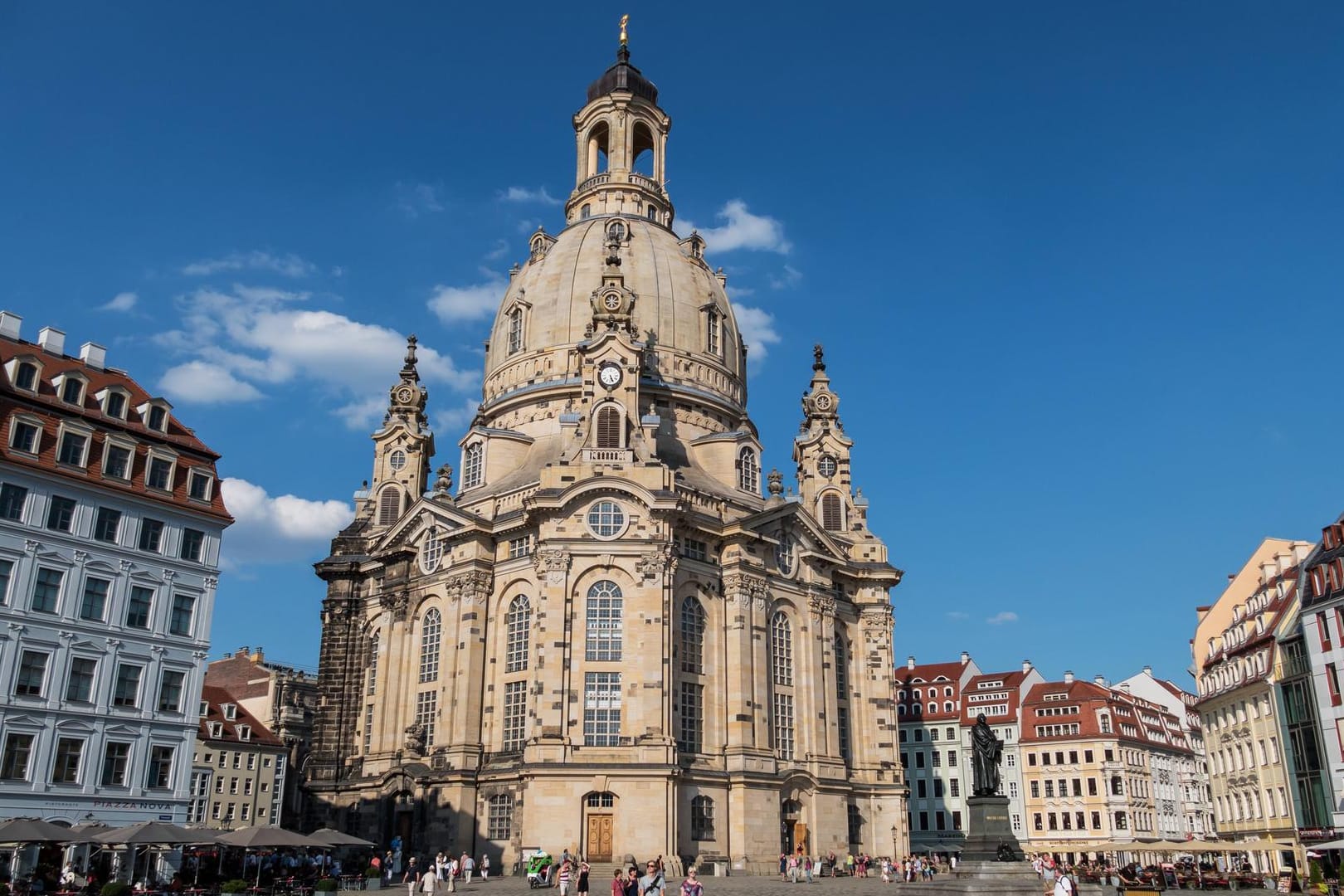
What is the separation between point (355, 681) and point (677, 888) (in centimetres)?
3251

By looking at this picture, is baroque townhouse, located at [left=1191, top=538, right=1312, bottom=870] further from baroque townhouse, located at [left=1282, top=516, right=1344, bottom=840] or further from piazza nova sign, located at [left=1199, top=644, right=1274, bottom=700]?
baroque townhouse, located at [left=1282, top=516, right=1344, bottom=840]

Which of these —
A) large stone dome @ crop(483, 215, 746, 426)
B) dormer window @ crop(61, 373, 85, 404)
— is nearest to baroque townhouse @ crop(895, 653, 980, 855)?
large stone dome @ crop(483, 215, 746, 426)

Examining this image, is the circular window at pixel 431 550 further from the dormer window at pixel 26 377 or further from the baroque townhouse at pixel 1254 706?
the baroque townhouse at pixel 1254 706

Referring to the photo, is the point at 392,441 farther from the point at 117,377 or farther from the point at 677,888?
the point at 677,888

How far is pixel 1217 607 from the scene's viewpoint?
78.5 meters

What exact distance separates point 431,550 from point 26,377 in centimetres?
2606

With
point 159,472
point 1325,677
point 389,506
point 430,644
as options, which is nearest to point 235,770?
point 389,506

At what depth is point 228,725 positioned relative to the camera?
85875 mm

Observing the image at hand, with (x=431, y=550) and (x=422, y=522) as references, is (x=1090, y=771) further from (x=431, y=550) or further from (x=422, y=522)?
(x=422, y=522)

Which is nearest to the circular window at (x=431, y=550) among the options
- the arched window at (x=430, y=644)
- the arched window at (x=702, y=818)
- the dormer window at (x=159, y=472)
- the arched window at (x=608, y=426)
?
the arched window at (x=430, y=644)

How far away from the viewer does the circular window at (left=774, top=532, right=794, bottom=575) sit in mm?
66188

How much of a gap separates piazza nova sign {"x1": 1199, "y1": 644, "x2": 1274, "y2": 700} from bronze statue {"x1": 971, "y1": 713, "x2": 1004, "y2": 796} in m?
29.4

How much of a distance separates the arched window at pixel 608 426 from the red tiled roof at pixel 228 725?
132ft

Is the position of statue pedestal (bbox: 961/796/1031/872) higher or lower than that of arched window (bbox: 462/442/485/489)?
lower
